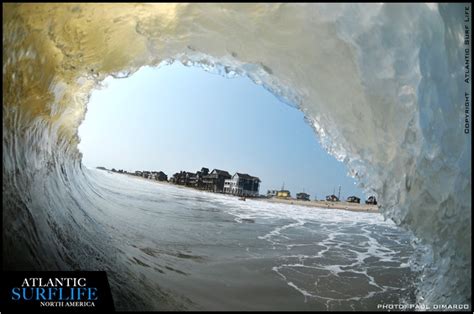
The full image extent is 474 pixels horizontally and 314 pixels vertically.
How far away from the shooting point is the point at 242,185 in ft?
241

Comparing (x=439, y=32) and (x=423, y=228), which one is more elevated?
(x=439, y=32)

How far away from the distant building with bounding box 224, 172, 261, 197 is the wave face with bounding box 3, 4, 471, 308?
67.3m

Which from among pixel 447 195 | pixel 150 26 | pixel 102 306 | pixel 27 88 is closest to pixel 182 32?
pixel 150 26

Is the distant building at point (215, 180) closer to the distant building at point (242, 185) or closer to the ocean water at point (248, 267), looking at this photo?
the distant building at point (242, 185)

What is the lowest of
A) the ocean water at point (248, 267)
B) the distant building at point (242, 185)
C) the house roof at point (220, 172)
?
the ocean water at point (248, 267)

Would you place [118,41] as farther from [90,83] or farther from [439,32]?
[439,32]

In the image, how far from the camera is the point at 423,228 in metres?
4.47

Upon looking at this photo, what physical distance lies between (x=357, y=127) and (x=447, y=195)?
4.69ft

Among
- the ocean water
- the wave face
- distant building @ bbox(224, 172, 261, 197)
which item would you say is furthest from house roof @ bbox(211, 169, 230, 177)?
the wave face

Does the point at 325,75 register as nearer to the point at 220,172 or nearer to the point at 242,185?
the point at 242,185

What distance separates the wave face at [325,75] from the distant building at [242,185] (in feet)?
221

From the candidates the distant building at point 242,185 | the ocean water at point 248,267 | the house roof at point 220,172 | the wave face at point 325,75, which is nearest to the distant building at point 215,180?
the house roof at point 220,172

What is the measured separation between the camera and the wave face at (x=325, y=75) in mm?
3752

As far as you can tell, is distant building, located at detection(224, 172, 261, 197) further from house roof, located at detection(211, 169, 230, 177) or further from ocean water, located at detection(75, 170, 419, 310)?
ocean water, located at detection(75, 170, 419, 310)
